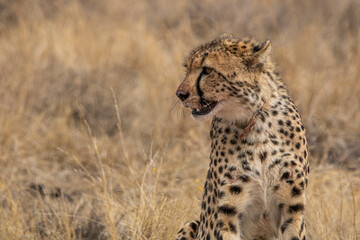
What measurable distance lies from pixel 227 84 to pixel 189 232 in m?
0.85

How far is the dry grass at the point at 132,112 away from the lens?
390cm

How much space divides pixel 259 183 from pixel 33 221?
166 centimetres

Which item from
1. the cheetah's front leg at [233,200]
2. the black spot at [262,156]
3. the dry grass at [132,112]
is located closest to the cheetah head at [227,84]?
the black spot at [262,156]

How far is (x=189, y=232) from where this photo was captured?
3314 mm

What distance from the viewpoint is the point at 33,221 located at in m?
3.96

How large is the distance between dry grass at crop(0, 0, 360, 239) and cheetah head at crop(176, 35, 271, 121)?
557mm

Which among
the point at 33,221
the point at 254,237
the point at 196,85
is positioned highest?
the point at 196,85

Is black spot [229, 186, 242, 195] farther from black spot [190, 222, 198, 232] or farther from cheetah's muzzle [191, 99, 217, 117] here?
black spot [190, 222, 198, 232]

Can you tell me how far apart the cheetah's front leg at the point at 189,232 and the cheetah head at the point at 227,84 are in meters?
0.68

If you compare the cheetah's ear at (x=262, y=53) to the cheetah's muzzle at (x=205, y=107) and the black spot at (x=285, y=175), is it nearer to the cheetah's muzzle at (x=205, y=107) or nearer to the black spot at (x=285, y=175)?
the cheetah's muzzle at (x=205, y=107)

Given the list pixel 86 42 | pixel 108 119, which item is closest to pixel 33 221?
pixel 108 119

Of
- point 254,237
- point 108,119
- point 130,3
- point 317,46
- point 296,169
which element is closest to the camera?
point 296,169

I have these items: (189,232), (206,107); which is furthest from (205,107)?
(189,232)

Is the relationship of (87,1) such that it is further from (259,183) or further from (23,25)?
(259,183)
